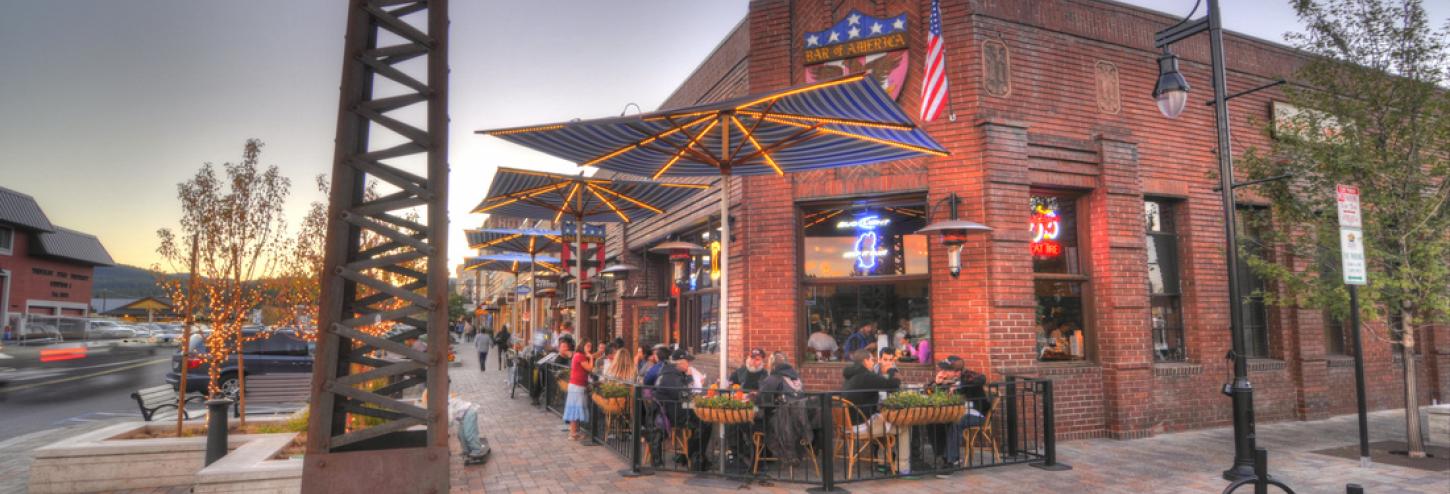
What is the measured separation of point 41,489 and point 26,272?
58617 mm

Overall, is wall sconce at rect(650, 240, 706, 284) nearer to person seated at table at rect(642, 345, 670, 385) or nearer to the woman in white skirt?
person seated at table at rect(642, 345, 670, 385)

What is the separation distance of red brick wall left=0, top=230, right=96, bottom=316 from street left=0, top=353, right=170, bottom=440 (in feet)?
110

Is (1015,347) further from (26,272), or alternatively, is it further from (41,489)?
(26,272)

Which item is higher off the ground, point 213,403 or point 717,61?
point 717,61

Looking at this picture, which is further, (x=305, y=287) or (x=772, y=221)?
(x=305, y=287)

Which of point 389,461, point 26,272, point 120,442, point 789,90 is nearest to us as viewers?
point 389,461

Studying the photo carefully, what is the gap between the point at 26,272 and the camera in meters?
48.8

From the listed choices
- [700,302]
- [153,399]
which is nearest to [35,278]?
[153,399]

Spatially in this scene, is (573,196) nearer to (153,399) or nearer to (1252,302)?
(153,399)

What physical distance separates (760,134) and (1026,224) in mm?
3923

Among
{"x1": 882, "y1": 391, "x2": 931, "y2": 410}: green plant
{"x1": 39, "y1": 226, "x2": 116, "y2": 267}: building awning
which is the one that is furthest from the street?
{"x1": 39, "y1": 226, "x2": 116, "y2": 267}: building awning

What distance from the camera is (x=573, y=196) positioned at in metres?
12.9

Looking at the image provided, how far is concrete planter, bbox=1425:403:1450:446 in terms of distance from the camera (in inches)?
367

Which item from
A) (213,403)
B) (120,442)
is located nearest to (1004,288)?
(213,403)
